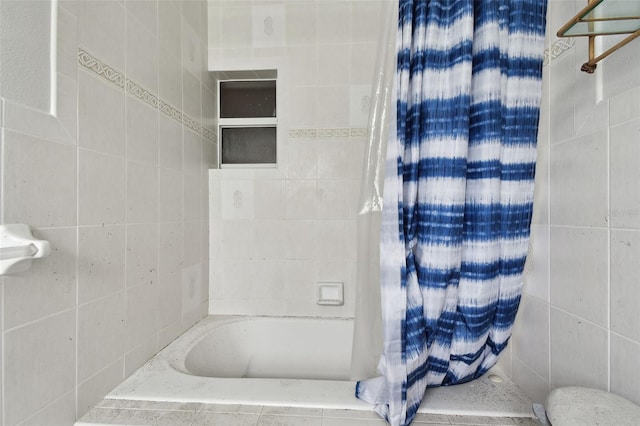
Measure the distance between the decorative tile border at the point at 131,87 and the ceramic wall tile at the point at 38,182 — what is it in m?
0.28

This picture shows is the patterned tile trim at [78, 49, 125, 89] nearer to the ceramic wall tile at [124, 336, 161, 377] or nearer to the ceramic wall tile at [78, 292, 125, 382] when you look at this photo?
the ceramic wall tile at [78, 292, 125, 382]

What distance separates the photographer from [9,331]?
0.69 metres

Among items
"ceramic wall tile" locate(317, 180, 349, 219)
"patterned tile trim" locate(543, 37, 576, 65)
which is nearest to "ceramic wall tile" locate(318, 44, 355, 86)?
"ceramic wall tile" locate(317, 180, 349, 219)

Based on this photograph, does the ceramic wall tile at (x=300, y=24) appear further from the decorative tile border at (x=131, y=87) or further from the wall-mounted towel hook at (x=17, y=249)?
the wall-mounted towel hook at (x=17, y=249)

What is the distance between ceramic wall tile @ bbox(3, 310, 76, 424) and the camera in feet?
2.28

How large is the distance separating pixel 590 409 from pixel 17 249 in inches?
48.6

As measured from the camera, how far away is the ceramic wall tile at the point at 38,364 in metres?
0.69

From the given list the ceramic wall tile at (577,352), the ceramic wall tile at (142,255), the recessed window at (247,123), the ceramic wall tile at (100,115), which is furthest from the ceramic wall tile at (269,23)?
the ceramic wall tile at (577,352)

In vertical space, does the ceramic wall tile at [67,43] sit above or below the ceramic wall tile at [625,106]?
above

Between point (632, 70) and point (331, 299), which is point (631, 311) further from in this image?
point (331, 299)

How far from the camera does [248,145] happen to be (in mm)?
1939

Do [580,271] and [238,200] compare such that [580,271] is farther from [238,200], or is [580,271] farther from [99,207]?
[238,200]

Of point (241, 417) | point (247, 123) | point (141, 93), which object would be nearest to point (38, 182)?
point (141, 93)

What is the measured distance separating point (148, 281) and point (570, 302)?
1413 mm
